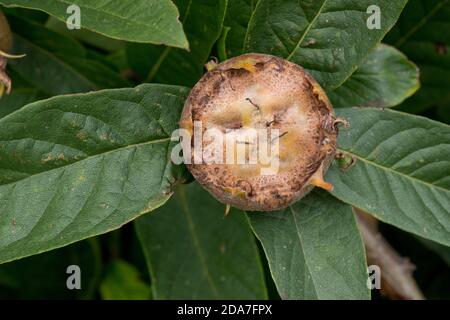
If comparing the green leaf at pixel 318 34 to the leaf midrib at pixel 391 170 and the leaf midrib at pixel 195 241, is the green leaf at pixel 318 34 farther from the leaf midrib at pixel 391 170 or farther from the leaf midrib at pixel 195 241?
the leaf midrib at pixel 195 241

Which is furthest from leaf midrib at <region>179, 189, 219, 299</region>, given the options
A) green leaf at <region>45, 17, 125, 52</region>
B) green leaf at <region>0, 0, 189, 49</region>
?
green leaf at <region>0, 0, 189, 49</region>

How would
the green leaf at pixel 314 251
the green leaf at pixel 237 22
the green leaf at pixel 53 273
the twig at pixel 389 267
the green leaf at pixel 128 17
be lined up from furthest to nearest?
Result: the green leaf at pixel 53 273, the twig at pixel 389 267, the green leaf at pixel 237 22, the green leaf at pixel 314 251, the green leaf at pixel 128 17

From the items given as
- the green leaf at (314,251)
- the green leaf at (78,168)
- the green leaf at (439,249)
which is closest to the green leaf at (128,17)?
the green leaf at (78,168)

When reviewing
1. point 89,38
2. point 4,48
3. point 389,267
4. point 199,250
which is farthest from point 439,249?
point 4,48

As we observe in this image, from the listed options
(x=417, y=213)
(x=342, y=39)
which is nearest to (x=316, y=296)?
(x=417, y=213)

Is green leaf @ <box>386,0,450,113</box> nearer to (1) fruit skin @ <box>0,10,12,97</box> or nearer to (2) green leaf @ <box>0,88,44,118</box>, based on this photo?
(2) green leaf @ <box>0,88,44,118</box>
